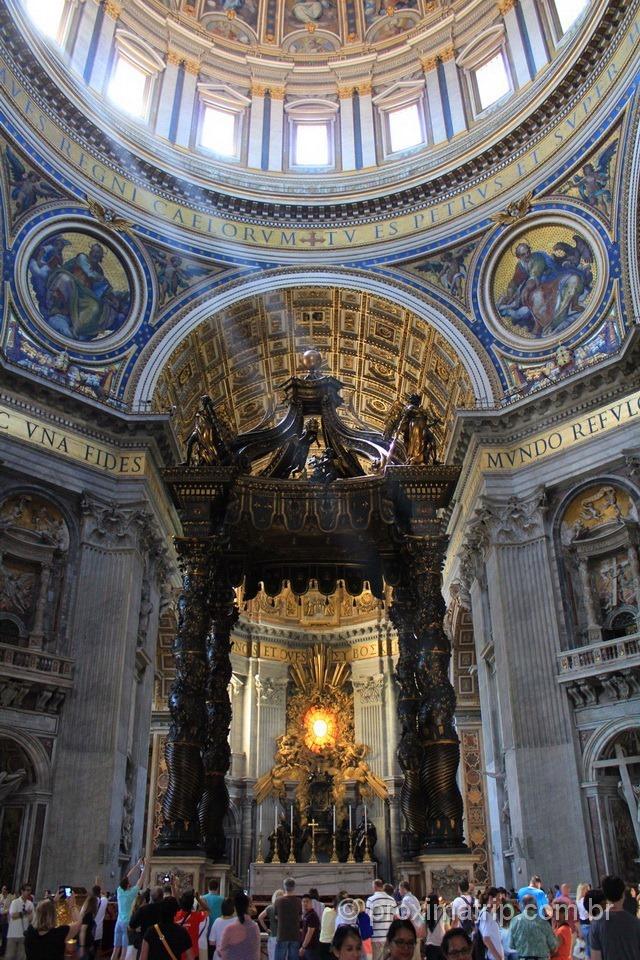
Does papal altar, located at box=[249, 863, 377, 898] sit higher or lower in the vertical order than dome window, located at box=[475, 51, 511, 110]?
lower

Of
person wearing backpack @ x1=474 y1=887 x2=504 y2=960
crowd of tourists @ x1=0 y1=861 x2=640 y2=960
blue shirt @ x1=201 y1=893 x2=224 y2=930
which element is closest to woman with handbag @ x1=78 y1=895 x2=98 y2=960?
crowd of tourists @ x1=0 y1=861 x2=640 y2=960

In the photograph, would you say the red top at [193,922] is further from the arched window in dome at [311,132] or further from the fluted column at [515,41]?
the arched window in dome at [311,132]

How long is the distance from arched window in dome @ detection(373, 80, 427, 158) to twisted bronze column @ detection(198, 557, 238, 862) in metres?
13.7

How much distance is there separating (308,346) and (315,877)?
1195cm

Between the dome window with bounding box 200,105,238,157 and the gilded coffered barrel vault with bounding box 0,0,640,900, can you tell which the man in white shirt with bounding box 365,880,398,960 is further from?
the dome window with bounding box 200,105,238,157

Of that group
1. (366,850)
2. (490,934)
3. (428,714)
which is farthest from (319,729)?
(490,934)

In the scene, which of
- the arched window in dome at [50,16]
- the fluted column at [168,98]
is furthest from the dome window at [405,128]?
the arched window in dome at [50,16]

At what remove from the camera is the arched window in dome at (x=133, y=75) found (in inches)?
754

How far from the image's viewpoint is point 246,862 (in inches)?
950

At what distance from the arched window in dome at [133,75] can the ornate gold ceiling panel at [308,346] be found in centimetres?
519

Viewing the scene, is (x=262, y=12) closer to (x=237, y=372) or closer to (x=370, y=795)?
(x=237, y=372)

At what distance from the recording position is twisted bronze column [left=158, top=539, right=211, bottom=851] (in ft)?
27.5

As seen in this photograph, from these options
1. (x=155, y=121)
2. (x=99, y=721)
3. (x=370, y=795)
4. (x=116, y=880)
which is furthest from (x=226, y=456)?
(x=370, y=795)

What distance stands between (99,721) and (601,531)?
9.12m
